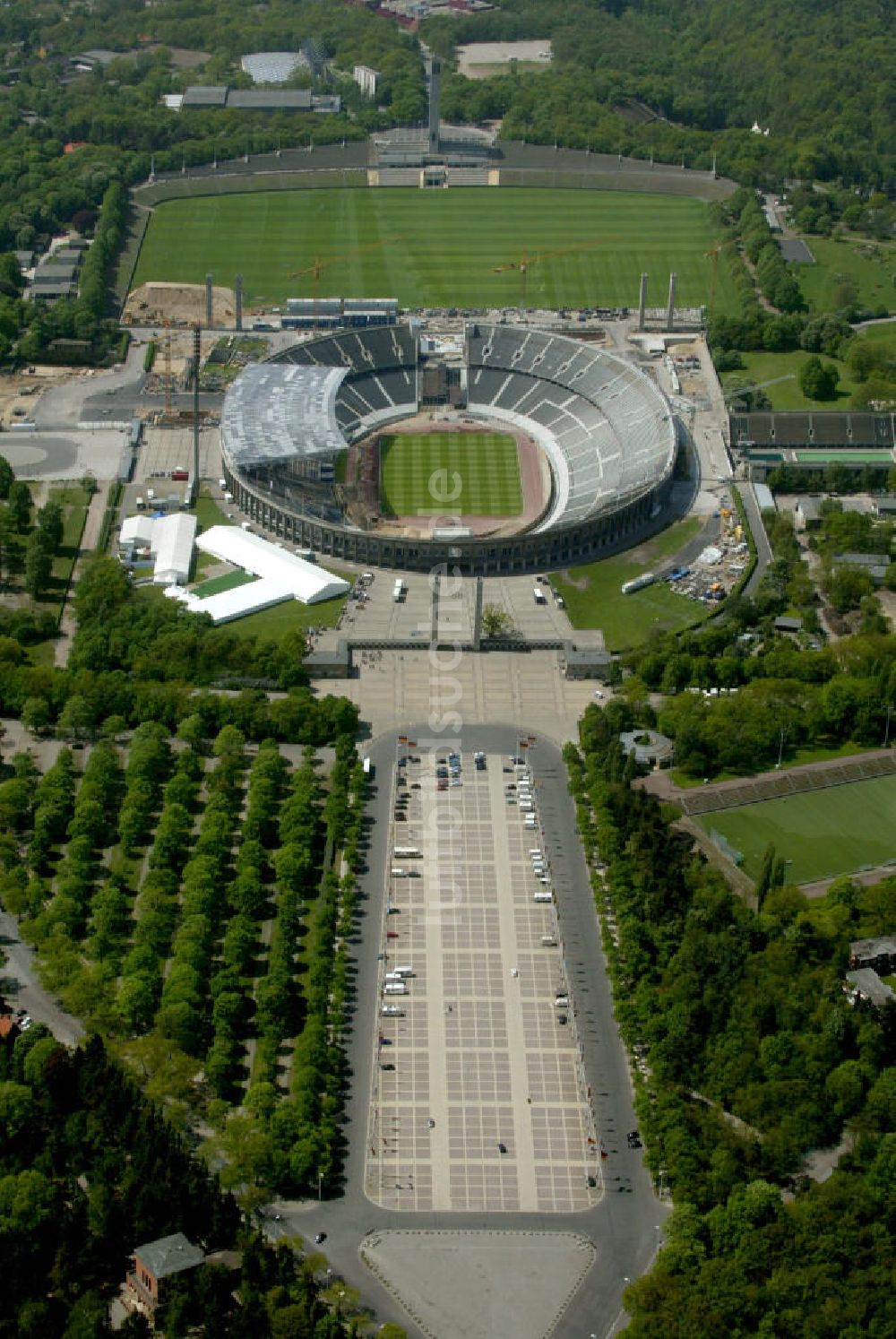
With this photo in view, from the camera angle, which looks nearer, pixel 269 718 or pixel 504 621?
pixel 269 718

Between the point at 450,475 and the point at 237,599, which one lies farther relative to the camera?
the point at 450,475

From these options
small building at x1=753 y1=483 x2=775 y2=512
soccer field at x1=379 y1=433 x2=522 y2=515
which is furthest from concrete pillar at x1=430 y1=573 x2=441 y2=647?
small building at x1=753 y1=483 x2=775 y2=512

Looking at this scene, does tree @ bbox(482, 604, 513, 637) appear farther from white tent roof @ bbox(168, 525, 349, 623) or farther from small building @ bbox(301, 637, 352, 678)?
white tent roof @ bbox(168, 525, 349, 623)

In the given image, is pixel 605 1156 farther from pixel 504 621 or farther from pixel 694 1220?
pixel 504 621

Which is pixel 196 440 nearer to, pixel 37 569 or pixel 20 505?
pixel 20 505

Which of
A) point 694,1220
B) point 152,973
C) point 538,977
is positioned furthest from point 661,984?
point 152,973

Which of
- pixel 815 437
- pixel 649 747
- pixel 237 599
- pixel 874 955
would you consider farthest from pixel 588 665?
pixel 815 437

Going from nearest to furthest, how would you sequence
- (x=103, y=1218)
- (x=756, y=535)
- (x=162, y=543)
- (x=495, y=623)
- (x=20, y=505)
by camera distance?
1. (x=103, y=1218)
2. (x=495, y=623)
3. (x=162, y=543)
4. (x=20, y=505)
5. (x=756, y=535)

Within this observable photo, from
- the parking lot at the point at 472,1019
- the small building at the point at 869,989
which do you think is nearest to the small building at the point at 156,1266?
the parking lot at the point at 472,1019
